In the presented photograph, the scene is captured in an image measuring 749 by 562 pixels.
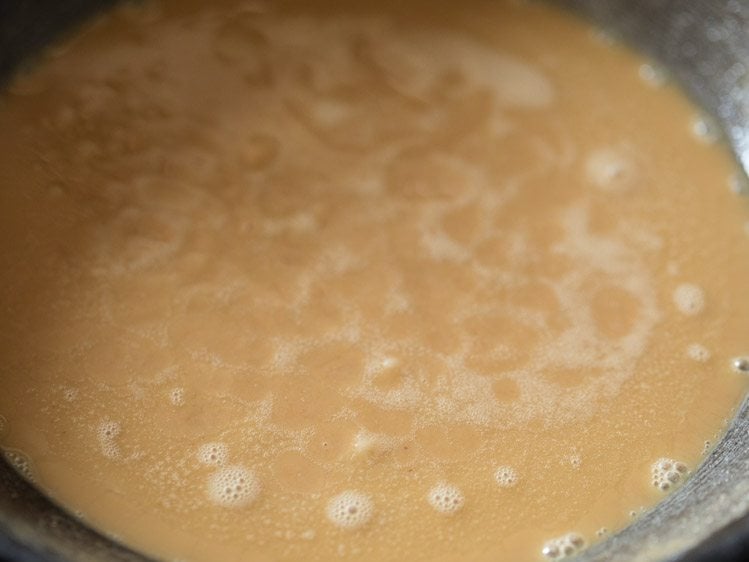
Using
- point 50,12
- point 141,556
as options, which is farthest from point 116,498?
point 50,12

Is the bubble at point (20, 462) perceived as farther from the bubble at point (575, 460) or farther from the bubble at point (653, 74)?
the bubble at point (653, 74)

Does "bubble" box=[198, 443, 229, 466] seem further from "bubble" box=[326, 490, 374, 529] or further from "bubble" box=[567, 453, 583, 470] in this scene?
"bubble" box=[567, 453, 583, 470]

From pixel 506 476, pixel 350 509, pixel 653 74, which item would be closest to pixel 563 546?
pixel 506 476

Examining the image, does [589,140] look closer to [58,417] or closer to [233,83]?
[233,83]

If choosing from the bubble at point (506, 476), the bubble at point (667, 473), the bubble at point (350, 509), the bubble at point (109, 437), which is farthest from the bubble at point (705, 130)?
the bubble at point (109, 437)

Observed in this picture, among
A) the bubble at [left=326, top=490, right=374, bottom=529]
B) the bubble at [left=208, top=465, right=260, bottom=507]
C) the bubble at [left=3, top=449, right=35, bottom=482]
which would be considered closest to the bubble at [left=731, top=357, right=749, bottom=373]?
the bubble at [left=326, top=490, right=374, bottom=529]

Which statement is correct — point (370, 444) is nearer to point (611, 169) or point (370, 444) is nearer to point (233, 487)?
point (233, 487)
